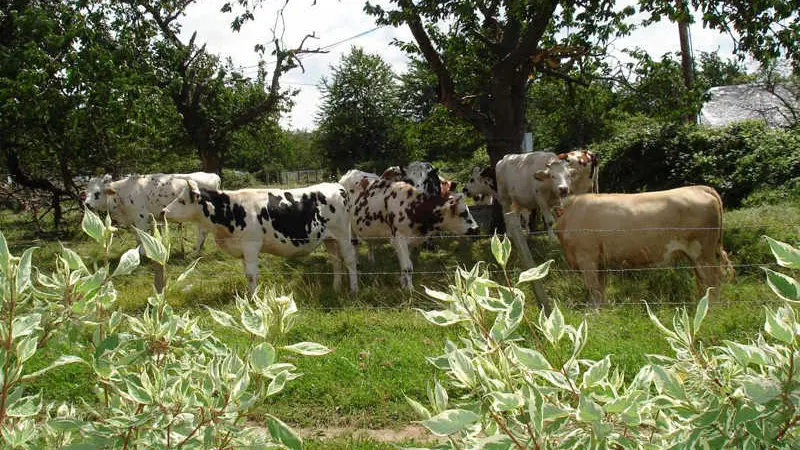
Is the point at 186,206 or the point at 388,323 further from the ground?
the point at 186,206

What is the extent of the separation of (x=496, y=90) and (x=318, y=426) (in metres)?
8.30

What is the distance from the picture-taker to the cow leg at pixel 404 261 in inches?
342

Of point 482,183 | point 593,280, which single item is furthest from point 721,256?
point 482,183

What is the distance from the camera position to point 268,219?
8.58m

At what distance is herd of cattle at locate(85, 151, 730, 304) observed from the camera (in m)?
6.79

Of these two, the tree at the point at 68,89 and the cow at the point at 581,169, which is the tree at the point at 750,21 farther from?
the tree at the point at 68,89

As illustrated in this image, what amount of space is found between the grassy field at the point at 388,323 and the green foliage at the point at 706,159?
3.33 meters

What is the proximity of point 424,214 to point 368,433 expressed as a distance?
500 centimetres

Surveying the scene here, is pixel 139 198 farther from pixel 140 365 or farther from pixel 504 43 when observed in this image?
pixel 140 365

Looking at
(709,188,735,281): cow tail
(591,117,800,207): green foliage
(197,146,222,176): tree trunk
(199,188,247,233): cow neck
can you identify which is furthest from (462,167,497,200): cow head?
(197,146,222,176): tree trunk

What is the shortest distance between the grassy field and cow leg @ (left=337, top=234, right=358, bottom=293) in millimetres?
306

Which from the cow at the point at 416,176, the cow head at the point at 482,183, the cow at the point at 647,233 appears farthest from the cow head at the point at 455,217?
the cow head at the point at 482,183

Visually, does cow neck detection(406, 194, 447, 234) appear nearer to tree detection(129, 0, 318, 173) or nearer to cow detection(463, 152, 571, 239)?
cow detection(463, 152, 571, 239)

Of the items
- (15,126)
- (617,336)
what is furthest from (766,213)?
(15,126)
